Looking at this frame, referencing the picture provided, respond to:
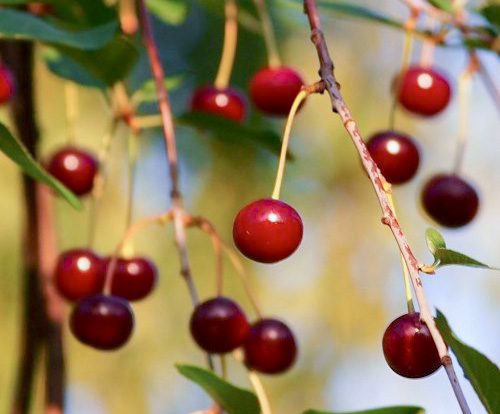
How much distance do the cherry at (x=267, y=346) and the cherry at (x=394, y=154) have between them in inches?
8.7

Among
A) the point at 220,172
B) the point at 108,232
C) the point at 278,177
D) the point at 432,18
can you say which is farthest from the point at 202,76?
the point at 278,177

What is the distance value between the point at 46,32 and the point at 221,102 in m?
0.52

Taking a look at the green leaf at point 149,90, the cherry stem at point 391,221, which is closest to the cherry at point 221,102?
the green leaf at point 149,90

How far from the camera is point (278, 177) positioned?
0.88 meters

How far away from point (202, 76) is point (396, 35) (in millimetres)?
1136

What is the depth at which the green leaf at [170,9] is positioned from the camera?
5.17 feet

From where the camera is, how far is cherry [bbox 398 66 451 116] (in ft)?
4.81

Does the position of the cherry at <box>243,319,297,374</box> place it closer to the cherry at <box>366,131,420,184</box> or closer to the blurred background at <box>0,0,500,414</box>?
the cherry at <box>366,131,420,184</box>

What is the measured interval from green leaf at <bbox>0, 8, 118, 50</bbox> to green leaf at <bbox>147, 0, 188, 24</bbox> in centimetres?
47

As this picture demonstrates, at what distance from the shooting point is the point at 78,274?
135 cm

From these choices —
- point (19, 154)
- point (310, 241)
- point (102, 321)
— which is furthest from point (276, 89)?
point (310, 241)

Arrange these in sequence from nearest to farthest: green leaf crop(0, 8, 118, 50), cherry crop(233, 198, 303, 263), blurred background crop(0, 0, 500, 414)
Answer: cherry crop(233, 198, 303, 263), green leaf crop(0, 8, 118, 50), blurred background crop(0, 0, 500, 414)

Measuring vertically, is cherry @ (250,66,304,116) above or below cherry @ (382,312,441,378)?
above

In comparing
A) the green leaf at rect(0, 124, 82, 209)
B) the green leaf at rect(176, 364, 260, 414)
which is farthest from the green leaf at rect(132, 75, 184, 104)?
the green leaf at rect(176, 364, 260, 414)
